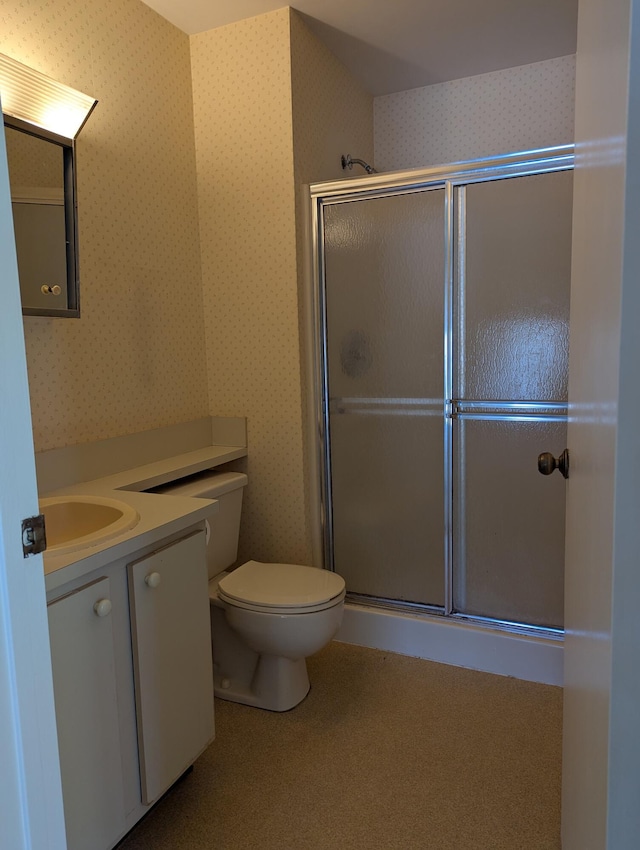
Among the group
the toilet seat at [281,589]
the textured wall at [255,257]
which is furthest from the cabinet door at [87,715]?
the textured wall at [255,257]

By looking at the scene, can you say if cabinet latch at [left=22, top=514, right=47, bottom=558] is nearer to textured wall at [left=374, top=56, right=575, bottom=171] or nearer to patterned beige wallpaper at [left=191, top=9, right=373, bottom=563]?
patterned beige wallpaper at [left=191, top=9, right=373, bottom=563]

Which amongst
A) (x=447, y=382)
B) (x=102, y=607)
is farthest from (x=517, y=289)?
(x=102, y=607)

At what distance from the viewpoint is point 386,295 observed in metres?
2.36

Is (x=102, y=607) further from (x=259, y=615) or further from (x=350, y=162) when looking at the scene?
(x=350, y=162)

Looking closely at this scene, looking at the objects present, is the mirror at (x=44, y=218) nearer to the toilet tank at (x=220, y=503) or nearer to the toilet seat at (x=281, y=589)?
the toilet tank at (x=220, y=503)

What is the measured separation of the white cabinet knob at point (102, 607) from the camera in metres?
1.24

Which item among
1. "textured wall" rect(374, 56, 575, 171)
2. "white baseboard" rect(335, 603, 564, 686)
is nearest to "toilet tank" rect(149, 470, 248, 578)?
"white baseboard" rect(335, 603, 564, 686)

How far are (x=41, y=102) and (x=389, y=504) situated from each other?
1814 millimetres

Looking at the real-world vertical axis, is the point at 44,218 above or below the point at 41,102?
below

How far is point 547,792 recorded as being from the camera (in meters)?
1.62

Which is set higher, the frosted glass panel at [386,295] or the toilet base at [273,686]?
the frosted glass panel at [386,295]

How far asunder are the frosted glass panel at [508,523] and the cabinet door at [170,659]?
1131 mm

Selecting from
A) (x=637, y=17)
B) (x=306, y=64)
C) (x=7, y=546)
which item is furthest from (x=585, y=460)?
(x=306, y=64)

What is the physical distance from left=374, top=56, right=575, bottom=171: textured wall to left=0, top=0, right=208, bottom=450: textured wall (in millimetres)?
1145
